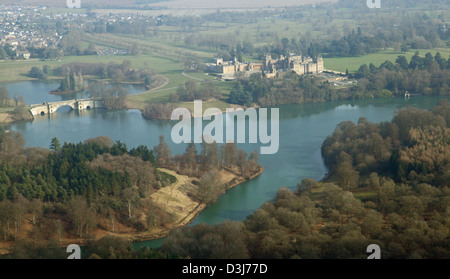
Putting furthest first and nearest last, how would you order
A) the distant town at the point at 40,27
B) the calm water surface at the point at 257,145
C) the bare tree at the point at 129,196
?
the distant town at the point at 40,27, the calm water surface at the point at 257,145, the bare tree at the point at 129,196

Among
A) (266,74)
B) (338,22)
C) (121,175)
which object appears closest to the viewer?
(121,175)

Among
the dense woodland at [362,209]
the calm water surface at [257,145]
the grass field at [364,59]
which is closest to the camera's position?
the dense woodland at [362,209]

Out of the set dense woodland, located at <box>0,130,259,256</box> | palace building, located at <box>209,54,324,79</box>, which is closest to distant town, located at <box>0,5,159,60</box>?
palace building, located at <box>209,54,324,79</box>

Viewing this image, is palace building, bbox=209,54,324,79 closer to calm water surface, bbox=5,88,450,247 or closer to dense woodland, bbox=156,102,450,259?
calm water surface, bbox=5,88,450,247

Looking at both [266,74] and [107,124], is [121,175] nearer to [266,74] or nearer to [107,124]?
[107,124]

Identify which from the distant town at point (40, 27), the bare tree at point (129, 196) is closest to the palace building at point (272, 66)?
the distant town at point (40, 27)

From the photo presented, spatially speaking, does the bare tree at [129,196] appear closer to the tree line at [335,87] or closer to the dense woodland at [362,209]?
the dense woodland at [362,209]

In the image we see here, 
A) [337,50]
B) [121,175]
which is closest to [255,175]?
[121,175]
